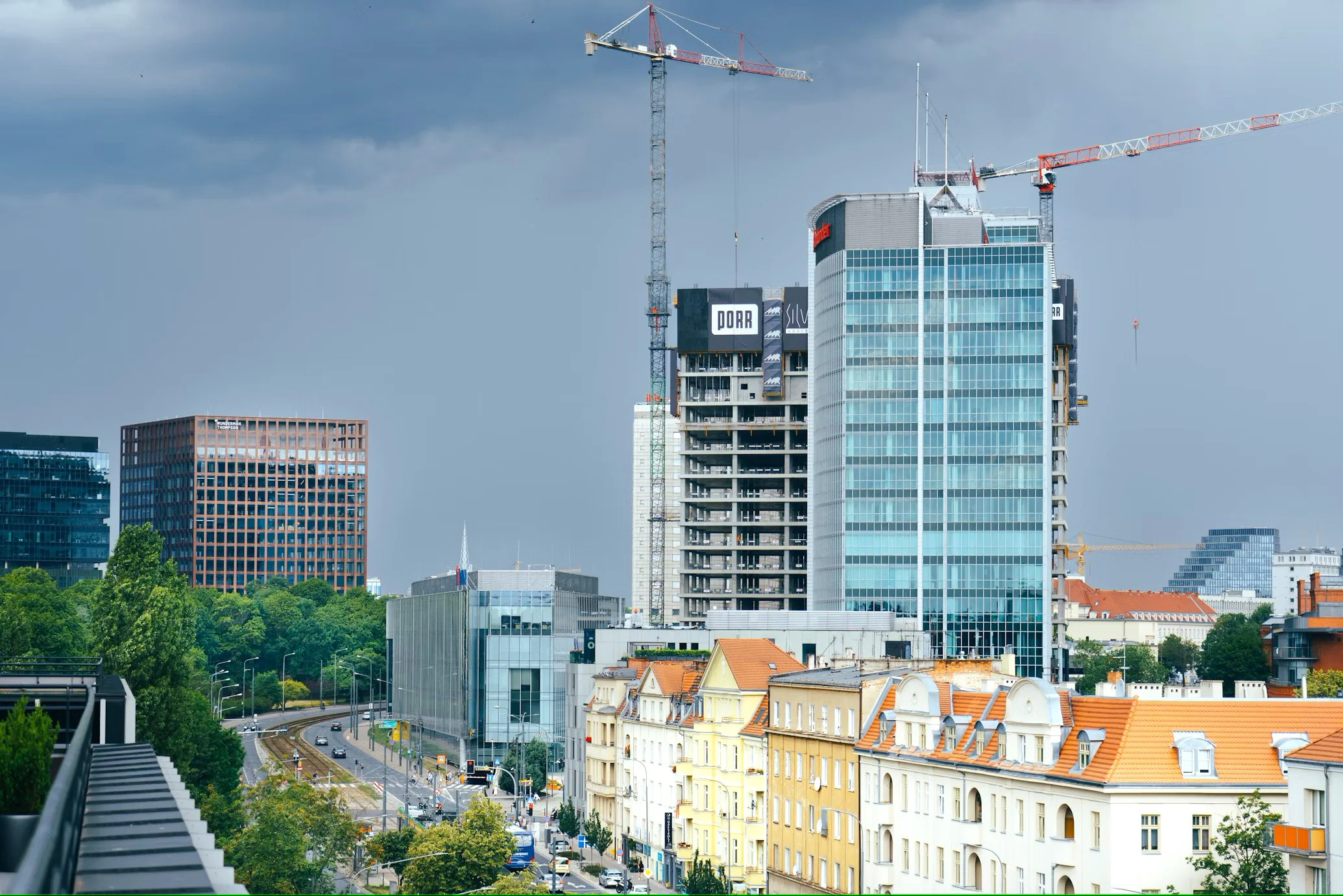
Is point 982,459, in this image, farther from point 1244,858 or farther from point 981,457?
point 1244,858

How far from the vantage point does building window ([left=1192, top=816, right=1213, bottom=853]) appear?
226 feet

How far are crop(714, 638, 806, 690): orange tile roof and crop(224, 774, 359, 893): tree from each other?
26.2 m

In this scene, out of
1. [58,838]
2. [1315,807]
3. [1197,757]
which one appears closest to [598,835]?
[1197,757]

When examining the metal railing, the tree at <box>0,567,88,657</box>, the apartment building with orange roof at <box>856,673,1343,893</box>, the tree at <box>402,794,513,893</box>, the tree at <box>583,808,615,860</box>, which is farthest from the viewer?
the tree at <box>0,567,88,657</box>

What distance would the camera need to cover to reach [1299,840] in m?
61.0

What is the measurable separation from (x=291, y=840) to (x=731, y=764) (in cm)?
3189

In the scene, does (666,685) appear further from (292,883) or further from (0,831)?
(0,831)

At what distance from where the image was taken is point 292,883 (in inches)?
3568

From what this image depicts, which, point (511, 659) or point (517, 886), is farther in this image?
point (511, 659)

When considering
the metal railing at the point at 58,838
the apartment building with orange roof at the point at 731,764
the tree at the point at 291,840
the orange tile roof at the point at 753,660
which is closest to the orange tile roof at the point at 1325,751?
the metal railing at the point at 58,838

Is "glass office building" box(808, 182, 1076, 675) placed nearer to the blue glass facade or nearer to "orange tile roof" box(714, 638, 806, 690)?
the blue glass facade

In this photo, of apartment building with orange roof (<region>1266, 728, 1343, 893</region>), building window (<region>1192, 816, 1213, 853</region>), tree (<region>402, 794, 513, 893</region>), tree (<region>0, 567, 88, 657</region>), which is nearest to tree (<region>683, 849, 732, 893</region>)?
tree (<region>402, 794, 513, 893</region>)

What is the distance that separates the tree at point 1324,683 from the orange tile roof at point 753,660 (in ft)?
180

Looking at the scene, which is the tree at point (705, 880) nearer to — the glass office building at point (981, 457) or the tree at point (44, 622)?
the tree at point (44, 622)
